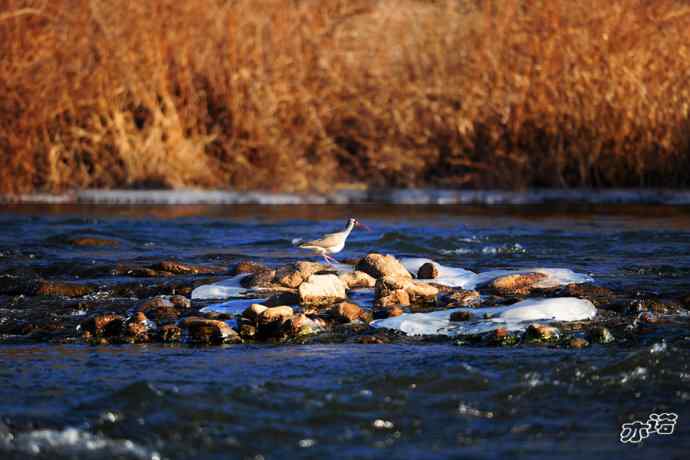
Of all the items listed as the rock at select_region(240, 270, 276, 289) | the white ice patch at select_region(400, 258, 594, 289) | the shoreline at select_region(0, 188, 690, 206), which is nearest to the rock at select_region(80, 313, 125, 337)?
the rock at select_region(240, 270, 276, 289)

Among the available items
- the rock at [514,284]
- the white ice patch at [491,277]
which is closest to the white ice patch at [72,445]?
the rock at [514,284]

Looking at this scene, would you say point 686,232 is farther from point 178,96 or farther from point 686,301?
point 178,96

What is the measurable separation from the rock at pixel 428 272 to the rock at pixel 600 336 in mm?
1769

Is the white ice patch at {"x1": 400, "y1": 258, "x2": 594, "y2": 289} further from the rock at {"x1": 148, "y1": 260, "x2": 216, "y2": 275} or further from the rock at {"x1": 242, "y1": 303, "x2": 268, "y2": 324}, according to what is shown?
the rock at {"x1": 242, "y1": 303, "x2": 268, "y2": 324}

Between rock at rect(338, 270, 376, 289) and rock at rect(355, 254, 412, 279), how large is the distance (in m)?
0.06

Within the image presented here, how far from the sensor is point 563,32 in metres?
12.5

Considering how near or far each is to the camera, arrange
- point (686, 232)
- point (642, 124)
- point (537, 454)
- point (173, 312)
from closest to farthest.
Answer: point (537, 454) → point (173, 312) → point (686, 232) → point (642, 124)

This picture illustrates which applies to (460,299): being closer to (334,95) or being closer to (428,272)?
(428,272)

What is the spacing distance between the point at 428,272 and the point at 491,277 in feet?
1.28

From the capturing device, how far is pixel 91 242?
29.7 feet

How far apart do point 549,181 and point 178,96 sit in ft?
14.3

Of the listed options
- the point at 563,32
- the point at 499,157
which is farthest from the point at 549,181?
the point at 563,32

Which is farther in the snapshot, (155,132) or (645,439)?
(155,132)

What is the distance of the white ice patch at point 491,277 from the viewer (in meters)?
6.92
